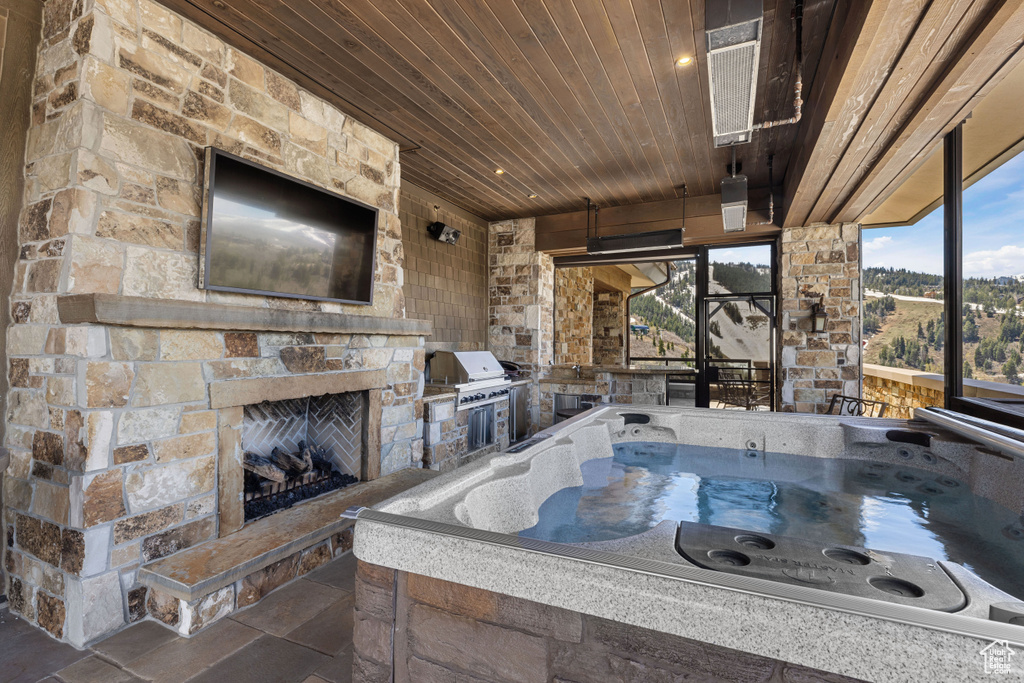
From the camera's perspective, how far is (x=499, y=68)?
261 cm

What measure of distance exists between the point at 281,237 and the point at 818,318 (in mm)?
4570

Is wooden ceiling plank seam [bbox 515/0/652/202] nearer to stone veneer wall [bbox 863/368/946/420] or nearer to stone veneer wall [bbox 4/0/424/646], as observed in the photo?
stone veneer wall [bbox 4/0/424/646]

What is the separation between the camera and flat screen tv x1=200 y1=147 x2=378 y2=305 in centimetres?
220

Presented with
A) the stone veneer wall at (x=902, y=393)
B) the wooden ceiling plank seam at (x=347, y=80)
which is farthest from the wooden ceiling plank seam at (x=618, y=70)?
the stone veneer wall at (x=902, y=393)

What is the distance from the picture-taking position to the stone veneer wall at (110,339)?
174 centimetres

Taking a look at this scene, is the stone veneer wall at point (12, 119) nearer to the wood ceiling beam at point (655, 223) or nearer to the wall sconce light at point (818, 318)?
the wood ceiling beam at point (655, 223)

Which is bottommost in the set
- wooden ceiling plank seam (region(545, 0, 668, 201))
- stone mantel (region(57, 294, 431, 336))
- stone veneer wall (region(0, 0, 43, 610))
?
stone mantel (region(57, 294, 431, 336))

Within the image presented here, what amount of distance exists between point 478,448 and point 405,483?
4.83 feet

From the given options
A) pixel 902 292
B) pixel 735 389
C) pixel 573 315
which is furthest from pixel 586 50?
pixel 573 315

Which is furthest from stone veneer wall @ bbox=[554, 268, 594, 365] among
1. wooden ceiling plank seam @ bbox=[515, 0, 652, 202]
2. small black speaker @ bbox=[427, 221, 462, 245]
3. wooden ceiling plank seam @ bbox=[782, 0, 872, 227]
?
wooden ceiling plank seam @ bbox=[782, 0, 872, 227]

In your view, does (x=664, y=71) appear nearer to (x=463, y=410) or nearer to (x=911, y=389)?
(x=463, y=410)

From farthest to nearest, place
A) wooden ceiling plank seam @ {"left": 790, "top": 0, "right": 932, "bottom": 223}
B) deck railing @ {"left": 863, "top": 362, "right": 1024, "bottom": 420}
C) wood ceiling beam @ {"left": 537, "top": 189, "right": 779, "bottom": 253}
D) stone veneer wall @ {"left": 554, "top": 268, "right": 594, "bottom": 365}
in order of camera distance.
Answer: stone veneer wall @ {"left": 554, "top": 268, "right": 594, "bottom": 365}, wood ceiling beam @ {"left": 537, "top": 189, "right": 779, "bottom": 253}, deck railing @ {"left": 863, "top": 362, "right": 1024, "bottom": 420}, wooden ceiling plank seam @ {"left": 790, "top": 0, "right": 932, "bottom": 223}

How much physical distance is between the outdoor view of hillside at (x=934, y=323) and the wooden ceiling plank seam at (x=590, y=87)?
2253 mm

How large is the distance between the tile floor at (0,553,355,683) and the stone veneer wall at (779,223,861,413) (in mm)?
4440
